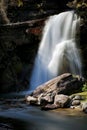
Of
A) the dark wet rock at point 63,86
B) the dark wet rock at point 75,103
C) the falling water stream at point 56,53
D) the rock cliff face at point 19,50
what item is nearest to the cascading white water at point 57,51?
the falling water stream at point 56,53

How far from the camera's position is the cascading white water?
34.0m

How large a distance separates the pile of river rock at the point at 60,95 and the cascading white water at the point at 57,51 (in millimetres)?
6077

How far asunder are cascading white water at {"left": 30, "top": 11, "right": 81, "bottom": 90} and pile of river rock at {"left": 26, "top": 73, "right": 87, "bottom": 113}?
239 inches

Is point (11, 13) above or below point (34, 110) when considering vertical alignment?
above

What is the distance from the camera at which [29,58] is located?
3672 centimetres

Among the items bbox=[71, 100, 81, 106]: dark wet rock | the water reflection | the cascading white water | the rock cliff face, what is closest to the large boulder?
bbox=[71, 100, 81, 106]: dark wet rock

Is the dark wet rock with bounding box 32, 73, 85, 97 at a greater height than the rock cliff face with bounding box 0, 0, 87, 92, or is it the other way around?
the rock cliff face with bounding box 0, 0, 87, 92

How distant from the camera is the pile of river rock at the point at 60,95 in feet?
78.4

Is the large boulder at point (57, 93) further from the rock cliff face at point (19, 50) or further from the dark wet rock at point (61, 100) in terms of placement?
the rock cliff face at point (19, 50)

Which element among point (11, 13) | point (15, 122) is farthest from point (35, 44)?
point (15, 122)

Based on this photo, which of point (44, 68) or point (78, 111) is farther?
point (44, 68)

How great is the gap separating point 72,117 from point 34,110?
10.1ft

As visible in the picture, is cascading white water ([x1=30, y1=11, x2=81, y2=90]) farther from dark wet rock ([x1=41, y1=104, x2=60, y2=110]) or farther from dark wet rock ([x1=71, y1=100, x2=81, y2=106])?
dark wet rock ([x1=41, y1=104, x2=60, y2=110])

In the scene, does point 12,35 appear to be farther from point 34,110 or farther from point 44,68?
point 34,110
